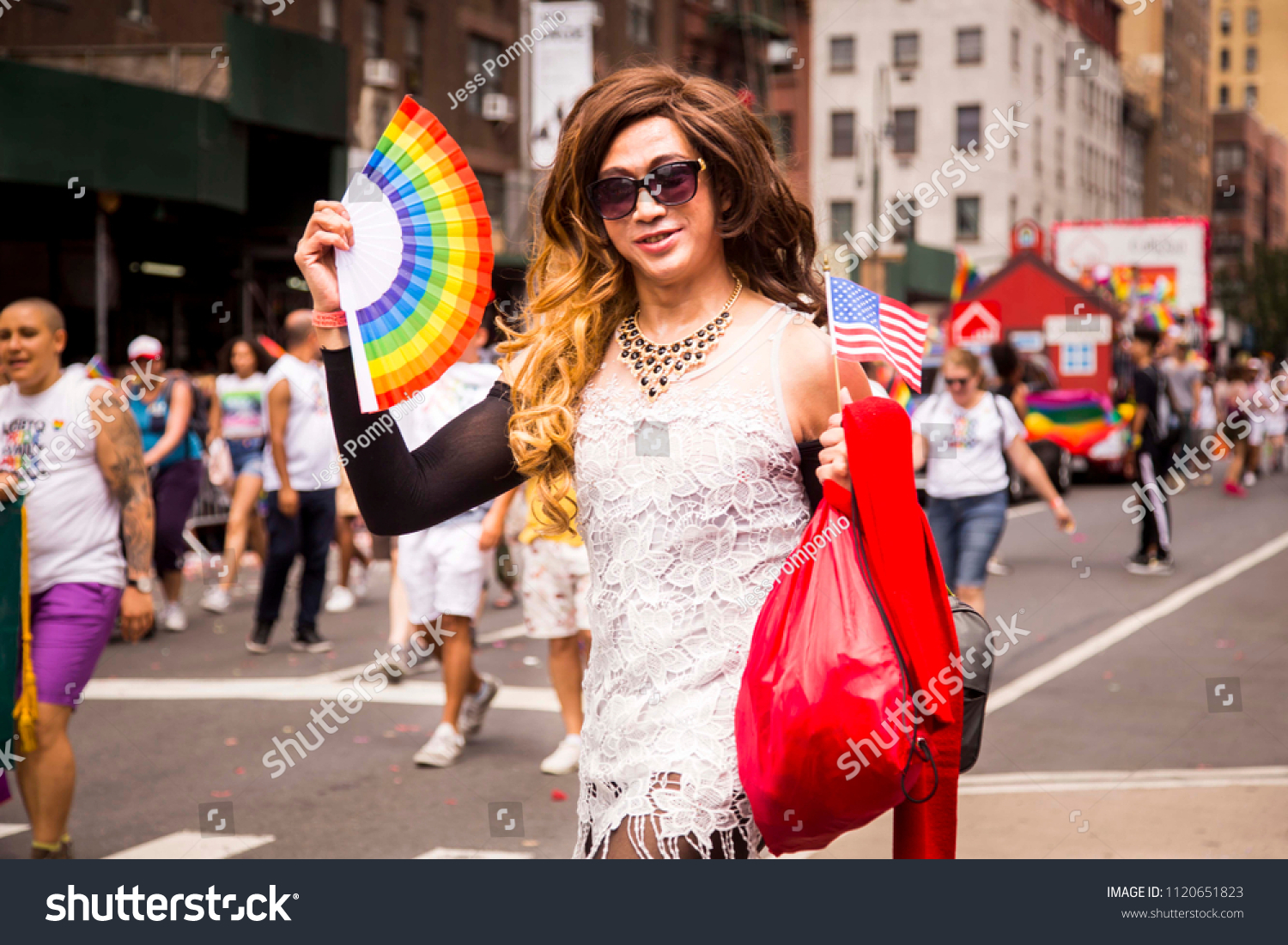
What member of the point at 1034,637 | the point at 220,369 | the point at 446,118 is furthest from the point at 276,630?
the point at 446,118

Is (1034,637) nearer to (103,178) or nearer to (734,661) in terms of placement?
(734,661)

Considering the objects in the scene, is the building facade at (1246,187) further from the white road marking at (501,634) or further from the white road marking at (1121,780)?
the white road marking at (501,634)

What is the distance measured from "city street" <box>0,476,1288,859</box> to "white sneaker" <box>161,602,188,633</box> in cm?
12

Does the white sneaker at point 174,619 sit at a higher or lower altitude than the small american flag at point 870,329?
lower

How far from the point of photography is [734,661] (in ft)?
7.55

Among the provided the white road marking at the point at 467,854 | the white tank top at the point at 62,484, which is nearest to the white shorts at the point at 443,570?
the white road marking at the point at 467,854

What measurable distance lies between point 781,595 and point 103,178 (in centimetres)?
1571

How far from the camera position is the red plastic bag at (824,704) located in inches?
81.0

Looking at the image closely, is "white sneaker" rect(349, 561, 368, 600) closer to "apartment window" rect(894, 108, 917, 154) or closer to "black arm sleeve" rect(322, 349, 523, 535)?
"black arm sleeve" rect(322, 349, 523, 535)

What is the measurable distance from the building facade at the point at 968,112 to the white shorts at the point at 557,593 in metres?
30.1

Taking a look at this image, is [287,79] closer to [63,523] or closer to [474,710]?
[474,710]

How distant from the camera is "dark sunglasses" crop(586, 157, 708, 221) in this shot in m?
2.41

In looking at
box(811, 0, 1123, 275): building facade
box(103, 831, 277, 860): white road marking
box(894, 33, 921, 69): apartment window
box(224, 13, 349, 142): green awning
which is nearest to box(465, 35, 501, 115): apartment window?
box(224, 13, 349, 142): green awning

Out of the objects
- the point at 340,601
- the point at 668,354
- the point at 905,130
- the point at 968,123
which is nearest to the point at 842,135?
the point at 905,130
